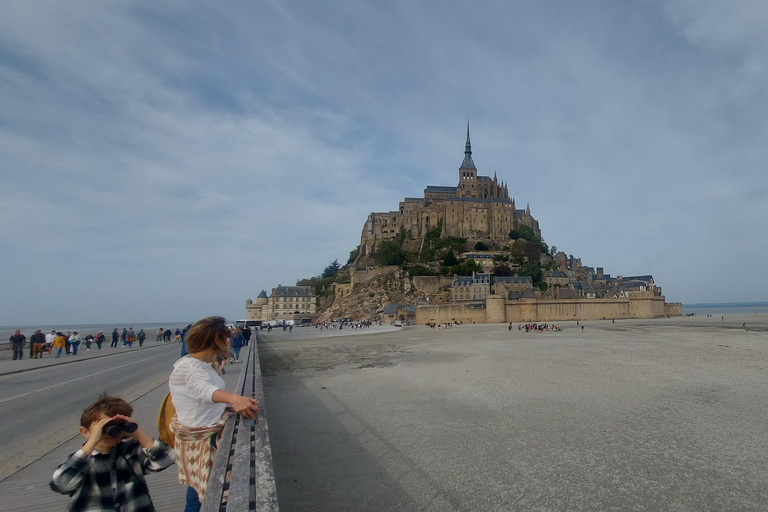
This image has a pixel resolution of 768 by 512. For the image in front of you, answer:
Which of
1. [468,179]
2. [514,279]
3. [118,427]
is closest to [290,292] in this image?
[514,279]

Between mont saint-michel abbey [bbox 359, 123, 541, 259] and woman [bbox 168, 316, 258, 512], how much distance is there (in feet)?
239

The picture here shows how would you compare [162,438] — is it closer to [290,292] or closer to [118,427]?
[118,427]

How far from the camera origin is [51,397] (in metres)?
8.38

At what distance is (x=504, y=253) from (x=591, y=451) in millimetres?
65268

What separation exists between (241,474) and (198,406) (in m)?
0.53

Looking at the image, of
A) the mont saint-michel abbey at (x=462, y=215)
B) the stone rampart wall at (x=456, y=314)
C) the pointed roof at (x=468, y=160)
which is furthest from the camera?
the pointed roof at (x=468, y=160)

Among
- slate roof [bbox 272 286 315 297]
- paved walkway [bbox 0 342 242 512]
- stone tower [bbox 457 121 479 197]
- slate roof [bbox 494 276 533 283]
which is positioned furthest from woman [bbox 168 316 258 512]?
stone tower [bbox 457 121 479 197]

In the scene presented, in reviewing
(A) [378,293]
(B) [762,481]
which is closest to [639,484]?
(B) [762,481]

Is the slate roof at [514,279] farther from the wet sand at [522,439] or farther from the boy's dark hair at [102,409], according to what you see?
the boy's dark hair at [102,409]

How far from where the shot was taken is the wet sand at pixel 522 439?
4.73 meters

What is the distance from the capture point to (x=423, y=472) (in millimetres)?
5305

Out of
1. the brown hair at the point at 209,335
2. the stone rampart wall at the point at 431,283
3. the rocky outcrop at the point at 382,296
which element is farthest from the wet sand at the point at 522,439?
the stone rampart wall at the point at 431,283

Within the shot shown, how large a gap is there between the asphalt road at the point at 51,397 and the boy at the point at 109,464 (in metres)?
3.45

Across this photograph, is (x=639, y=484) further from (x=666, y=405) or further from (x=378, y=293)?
(x=378, y=293)
